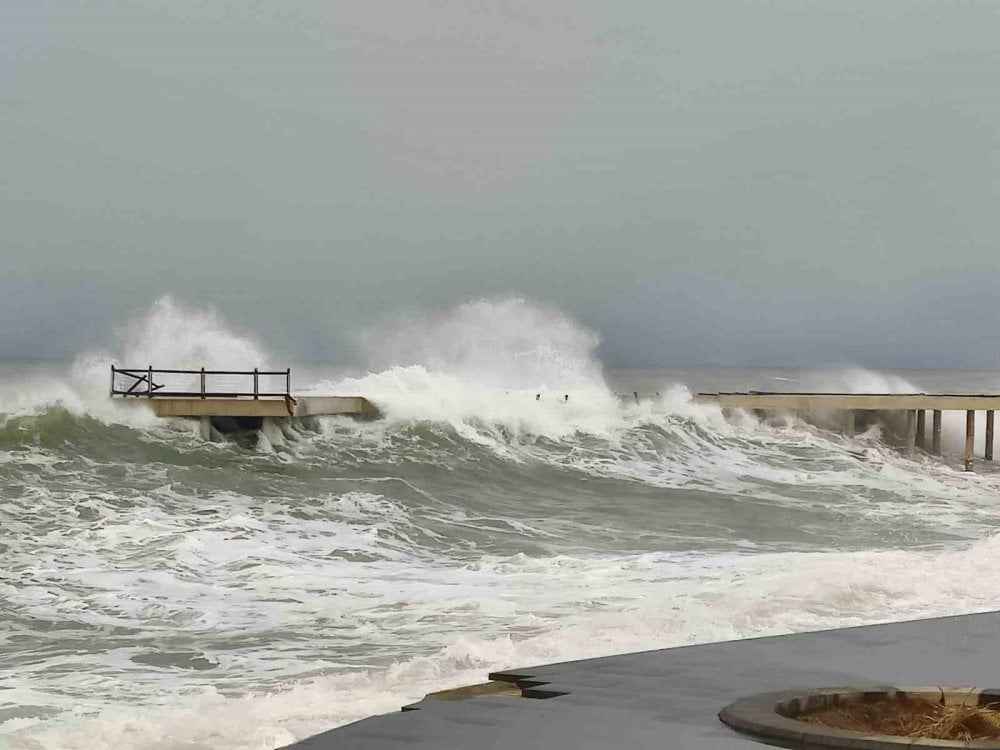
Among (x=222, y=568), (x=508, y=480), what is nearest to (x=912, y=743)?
(x=222, y=568)

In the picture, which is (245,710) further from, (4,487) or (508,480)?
(508,480)

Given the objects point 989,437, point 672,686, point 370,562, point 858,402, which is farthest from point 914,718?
point 989,437

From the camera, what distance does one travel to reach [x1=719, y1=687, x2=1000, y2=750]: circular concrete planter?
4910 mm

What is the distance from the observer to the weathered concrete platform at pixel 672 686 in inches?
207

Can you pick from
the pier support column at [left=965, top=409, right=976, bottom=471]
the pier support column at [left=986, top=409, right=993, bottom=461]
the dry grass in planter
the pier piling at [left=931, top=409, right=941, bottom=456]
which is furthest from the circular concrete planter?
the pier piling at [left=931, top=409, right=941, bottom=456]

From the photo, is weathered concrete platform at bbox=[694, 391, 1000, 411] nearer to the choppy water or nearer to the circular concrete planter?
the choppy water

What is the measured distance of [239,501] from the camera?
842 inches

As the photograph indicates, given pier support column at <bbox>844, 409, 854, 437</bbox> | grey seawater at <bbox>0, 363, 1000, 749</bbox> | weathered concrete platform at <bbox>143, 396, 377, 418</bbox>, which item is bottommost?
grey seawater at <bbox>0, 363, 1000, 749</bbox>

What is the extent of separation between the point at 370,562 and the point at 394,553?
94 centimetres

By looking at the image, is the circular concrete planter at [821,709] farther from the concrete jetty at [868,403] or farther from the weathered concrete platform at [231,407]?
the concrete jetty at [868,403]

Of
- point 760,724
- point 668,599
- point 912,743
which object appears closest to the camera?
point 912,743

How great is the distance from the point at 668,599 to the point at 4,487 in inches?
483

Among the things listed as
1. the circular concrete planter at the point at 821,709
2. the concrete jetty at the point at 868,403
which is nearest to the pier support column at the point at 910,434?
the concrete jetty at the point at 868,403

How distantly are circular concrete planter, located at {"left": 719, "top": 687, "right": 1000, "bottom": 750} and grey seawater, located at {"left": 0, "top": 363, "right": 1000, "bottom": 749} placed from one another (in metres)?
2.80
